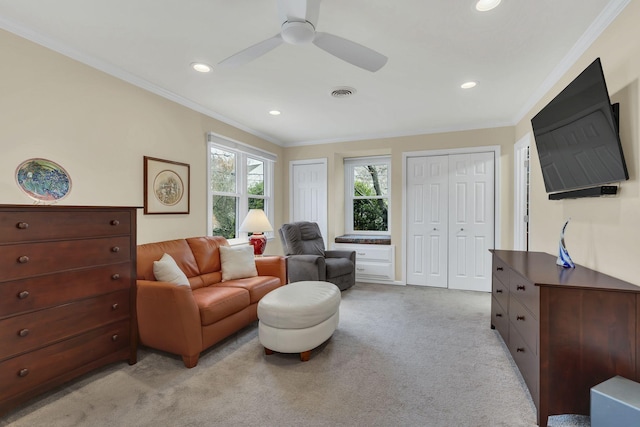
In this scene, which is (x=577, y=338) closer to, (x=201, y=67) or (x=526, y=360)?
(x=526, y=360)

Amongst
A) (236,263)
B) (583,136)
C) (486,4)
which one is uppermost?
(486,4)

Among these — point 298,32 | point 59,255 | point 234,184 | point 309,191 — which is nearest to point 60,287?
point 59,255

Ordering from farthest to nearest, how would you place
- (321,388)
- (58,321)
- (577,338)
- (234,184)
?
1. (234,184)
2. (321,388)
3. (58,321)
4. (577,338)

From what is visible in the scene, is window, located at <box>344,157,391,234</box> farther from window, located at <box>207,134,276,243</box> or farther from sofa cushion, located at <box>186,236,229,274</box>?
sofa cushion, located at <box>186,236,229,274</box>

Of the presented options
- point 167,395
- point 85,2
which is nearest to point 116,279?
point 167,395

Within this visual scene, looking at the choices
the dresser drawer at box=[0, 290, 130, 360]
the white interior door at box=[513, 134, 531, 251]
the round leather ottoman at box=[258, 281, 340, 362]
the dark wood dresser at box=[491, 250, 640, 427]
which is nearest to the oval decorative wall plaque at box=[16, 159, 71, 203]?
the dresser drawer at box=[0, 290, 130, 360]

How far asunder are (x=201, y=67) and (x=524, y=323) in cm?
313

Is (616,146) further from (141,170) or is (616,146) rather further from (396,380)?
(141,170)

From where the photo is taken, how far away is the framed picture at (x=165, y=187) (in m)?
2.97

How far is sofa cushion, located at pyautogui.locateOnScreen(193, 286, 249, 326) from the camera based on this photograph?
2.35m

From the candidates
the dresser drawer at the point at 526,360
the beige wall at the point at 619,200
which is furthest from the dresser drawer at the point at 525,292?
the beige wall at the point at 619,200

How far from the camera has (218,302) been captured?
2.46 metres

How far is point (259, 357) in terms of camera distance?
2436 millimetres

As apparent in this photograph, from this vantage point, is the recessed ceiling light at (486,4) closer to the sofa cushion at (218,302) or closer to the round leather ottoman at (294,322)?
the round leather ottoman at (294,322)
